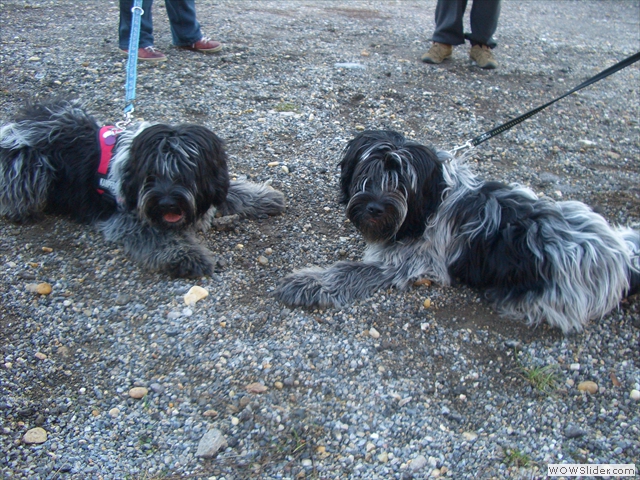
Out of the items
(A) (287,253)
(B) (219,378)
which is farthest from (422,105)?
(B) (219,378)

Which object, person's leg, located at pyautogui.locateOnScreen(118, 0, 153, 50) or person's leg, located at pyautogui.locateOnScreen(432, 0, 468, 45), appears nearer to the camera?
person's leg, located at pyautogui.locateOnScreen(118, 0, 153, 50)

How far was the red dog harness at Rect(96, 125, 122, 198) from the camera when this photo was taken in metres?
4.21

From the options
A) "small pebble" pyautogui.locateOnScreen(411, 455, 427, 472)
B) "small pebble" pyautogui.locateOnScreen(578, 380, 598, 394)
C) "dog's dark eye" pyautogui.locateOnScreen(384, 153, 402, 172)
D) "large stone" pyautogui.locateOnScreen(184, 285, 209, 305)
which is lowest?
"small pebble" pyautogui.locateOnScreen(411, 455, 427, 472)

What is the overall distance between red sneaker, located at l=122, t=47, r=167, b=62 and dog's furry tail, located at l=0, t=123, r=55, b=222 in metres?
3.10

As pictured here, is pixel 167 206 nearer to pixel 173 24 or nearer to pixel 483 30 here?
pixel 173 24

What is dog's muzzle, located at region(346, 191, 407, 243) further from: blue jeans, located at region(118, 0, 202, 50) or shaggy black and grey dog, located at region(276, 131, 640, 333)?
blue jeans, located at region(118, 0, 202, 50)

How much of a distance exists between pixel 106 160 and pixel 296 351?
6.88 ft

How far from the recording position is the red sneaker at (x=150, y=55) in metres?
7.20

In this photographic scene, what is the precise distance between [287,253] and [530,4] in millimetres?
12180

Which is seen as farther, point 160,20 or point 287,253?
point 160,20

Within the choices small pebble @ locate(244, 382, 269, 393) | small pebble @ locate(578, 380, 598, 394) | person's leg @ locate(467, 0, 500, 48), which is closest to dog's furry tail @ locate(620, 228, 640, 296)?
small pebble @ locate(578, 380, 598, 394)

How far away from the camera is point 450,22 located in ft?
25.3

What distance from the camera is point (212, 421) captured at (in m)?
3.00

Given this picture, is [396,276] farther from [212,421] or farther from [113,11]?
[113,11]
